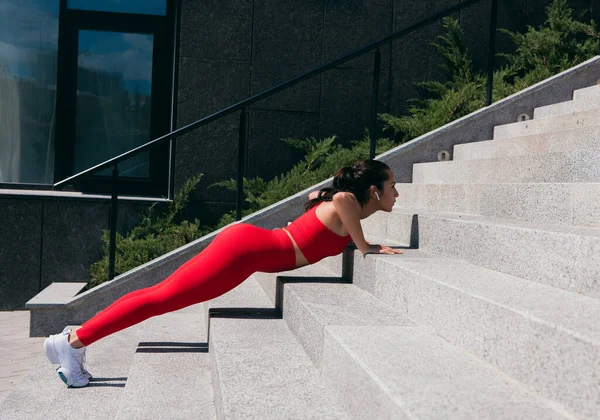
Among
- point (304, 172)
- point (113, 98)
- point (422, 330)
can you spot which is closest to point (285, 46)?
point (304, 172)

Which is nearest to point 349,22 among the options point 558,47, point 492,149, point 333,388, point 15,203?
point 558,47

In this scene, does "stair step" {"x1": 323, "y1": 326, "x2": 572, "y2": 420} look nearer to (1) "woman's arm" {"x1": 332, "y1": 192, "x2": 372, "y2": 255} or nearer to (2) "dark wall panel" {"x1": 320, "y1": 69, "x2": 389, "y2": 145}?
(1) "woman's arm" {"x1": 332, "y1": 192, "x2": 372, "y2": 255}

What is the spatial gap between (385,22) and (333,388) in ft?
19.9

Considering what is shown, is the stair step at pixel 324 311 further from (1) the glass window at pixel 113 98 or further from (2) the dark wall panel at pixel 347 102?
(1) the glass window at pixel 113 98

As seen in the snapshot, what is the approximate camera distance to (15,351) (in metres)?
4.99

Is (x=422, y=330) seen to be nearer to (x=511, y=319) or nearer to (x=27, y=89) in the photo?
(x=511, y=319)

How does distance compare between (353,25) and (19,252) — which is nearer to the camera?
(19,252)

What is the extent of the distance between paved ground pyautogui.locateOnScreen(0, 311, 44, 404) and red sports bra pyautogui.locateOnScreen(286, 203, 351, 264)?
1.88 m

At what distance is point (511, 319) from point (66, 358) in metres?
2.58

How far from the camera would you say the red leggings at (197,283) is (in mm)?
3559

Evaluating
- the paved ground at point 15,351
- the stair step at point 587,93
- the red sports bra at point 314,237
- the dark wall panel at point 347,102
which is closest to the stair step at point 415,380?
the red sports bra at point 314,237

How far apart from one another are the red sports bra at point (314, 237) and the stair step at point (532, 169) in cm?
112

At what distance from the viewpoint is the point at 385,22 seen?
25.8 feet

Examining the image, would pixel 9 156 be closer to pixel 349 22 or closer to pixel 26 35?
pixel 26 35
